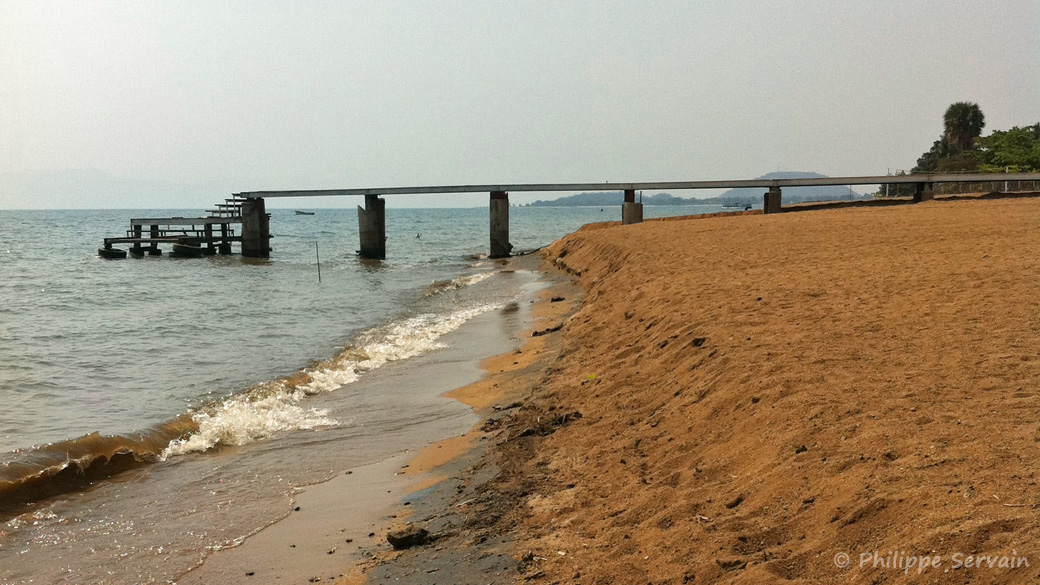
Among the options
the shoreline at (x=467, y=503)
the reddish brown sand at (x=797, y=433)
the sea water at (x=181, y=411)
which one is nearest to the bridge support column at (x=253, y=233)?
the sea water at (x=181, y=411)

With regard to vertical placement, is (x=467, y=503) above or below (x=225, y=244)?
Result: below

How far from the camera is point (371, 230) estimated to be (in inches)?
1991

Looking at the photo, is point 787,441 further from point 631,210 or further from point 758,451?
point 631,210

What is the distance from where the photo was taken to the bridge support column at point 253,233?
52438mm

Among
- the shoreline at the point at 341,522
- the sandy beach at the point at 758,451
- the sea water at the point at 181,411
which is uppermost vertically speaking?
the sandy beach at the point at 758,451

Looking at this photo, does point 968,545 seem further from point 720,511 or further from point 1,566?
point 1,566

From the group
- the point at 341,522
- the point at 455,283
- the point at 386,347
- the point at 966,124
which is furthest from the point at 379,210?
the point at 966,124

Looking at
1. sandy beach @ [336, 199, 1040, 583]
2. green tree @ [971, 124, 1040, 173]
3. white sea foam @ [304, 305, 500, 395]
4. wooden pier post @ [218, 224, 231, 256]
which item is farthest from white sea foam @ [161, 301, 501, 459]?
green tree @ [971, 124, 1040, 173]

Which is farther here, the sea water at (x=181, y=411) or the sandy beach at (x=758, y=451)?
the sea water at (x=181, y=411)

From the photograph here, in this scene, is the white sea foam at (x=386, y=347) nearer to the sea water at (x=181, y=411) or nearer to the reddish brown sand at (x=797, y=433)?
the sea water at (x=181, y=411)

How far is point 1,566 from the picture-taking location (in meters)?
6.19

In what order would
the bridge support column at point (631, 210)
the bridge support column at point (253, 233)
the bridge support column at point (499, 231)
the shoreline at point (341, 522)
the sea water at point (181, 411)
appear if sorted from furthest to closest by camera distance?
the bridge support column at point (253, 233), the bridge support column at point (499, 231), the bridge support column at point (631, 210), the sea water at point (181, 411), the shoreline at point (341, 522)

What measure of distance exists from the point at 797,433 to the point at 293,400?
8.16 meters

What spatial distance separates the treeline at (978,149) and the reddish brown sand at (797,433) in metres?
34.0
